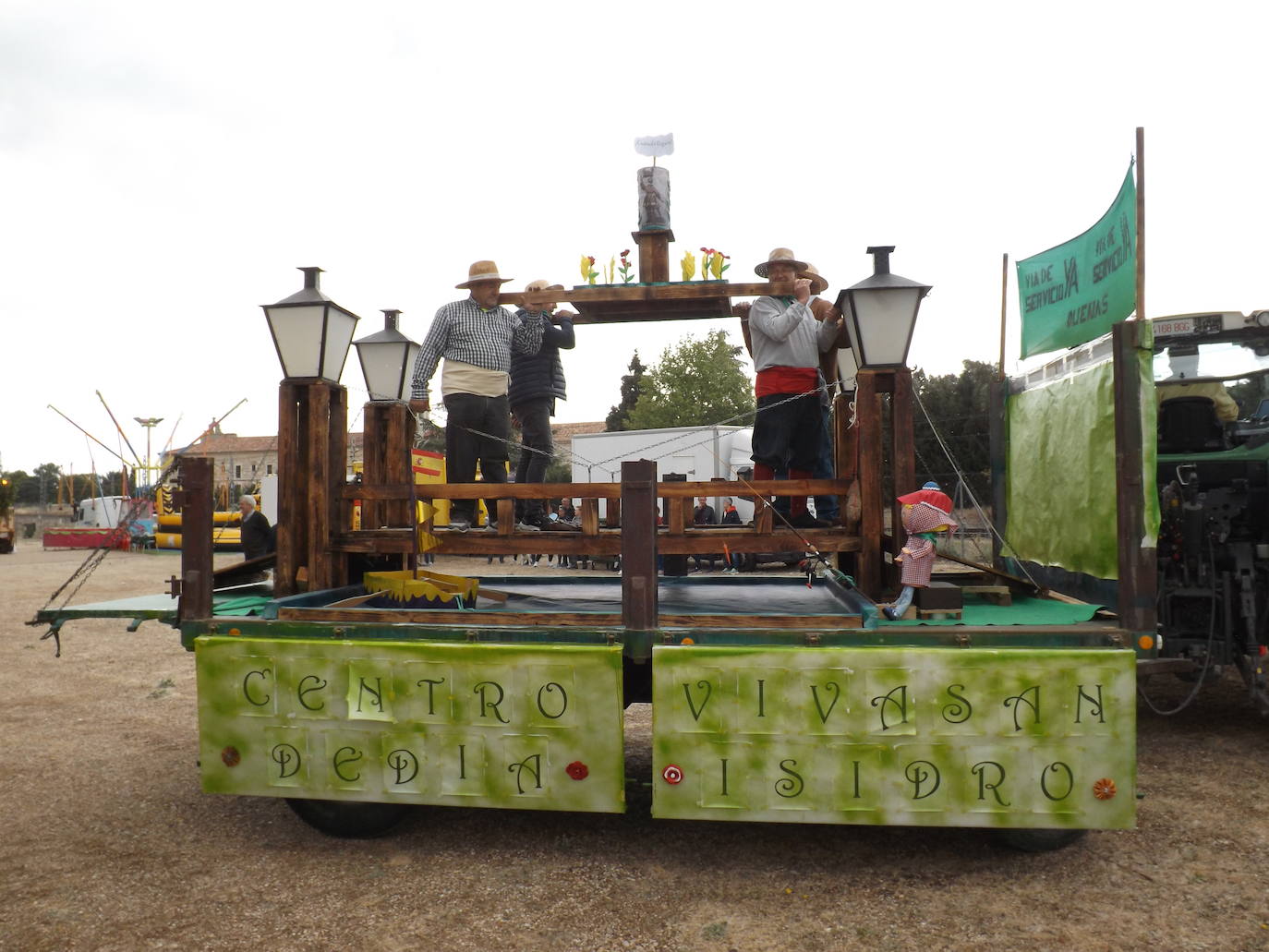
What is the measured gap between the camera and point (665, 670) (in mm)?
4066

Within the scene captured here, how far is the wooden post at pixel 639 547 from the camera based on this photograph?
417cm

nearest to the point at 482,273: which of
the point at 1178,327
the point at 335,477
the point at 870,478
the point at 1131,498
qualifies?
the point at 335,477

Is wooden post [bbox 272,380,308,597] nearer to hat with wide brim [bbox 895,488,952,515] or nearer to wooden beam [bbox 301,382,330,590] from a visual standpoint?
wooden beam [bbox 301,382,330,590]

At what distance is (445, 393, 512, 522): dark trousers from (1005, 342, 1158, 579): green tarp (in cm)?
329

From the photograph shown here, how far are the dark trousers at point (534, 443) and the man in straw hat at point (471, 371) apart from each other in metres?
0.27

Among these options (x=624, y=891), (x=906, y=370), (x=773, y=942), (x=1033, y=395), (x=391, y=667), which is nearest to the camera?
(x=773, y=942)

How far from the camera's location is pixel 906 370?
4.78 metres

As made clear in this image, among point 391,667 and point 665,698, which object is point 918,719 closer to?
point 665,698

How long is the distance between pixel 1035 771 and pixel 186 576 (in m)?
4.14

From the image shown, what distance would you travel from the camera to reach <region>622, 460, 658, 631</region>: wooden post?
4.17 metres

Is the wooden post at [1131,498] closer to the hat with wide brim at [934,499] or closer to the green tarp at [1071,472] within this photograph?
the green tarp at [1071,472]

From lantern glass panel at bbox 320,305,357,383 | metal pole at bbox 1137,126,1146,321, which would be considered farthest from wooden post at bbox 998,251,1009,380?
lantern glass panel at bbox 320,305,357,383

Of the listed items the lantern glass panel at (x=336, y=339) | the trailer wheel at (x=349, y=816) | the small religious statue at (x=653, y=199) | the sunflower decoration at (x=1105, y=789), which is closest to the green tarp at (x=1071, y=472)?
the sunflower decoration at (x=1105, y=789)

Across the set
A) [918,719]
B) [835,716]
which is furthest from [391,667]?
[918,719]
